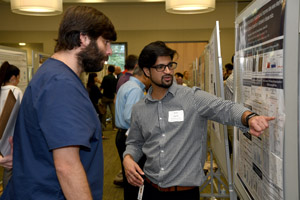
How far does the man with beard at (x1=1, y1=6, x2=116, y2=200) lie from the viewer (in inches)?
46.3

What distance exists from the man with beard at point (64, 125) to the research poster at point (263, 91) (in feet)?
2.06

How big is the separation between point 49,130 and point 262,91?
0.83 metres

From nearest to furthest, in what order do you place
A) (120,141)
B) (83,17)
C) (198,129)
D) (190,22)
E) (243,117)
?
(83,17) → (243,117) → (198,129) → (120,141) → (190,22)

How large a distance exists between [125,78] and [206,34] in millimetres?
7668

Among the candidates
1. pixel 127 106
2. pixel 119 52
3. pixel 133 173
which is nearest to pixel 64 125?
pixel 133 173

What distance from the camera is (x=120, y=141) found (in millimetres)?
3355

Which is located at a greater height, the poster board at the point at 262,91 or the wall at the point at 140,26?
the wall at the point at 140,26

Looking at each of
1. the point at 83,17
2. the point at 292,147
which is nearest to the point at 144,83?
the point at 83,17

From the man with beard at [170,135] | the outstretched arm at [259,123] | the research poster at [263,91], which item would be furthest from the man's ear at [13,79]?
the outstretched arm at [259,123]

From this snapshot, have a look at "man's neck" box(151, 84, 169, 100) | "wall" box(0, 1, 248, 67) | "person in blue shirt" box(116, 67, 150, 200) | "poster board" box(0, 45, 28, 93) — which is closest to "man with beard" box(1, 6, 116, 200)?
"man's neck" box(151, 84, 169, 100)

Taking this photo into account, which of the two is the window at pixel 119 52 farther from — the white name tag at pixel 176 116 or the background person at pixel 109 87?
the white name tag at pixel 176 116

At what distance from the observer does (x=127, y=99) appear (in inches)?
129

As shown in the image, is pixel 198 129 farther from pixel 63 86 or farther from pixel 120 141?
pixel 120 141

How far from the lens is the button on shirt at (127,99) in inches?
129
